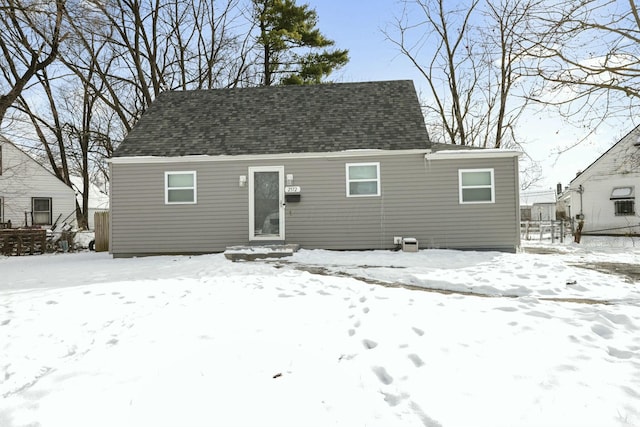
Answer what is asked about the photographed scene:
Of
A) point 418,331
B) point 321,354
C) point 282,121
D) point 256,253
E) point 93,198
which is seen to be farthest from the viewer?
point 93,198

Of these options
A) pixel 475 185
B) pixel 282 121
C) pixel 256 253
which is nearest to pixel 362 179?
pixel 475 185

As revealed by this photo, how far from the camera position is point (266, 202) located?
33.6 ft

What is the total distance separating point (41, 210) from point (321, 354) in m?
24.0

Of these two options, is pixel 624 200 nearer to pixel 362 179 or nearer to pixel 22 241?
pixel 362 179

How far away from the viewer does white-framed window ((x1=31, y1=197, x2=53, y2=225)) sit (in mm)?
20484

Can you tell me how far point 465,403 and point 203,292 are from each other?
3.83 metres

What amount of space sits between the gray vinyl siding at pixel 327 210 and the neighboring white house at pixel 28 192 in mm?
12523

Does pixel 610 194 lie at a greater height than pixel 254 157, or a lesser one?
lesser

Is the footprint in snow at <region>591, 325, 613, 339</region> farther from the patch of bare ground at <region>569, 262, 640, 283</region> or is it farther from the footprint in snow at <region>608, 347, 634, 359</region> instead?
the patch of bare ground at <region>569, 262, 640, 283</region>

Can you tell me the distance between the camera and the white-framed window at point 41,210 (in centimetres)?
2048

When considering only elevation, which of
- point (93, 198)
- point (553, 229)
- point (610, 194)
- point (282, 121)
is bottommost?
point (553, 229)

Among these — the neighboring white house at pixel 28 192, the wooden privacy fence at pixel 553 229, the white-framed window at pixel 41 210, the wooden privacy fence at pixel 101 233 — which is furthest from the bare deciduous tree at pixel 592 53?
the white-framed window at pixel 41 210

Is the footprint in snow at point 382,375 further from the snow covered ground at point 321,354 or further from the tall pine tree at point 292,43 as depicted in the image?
the tall pine tree at point 292,43

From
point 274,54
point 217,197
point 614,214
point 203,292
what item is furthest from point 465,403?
point 614,214
